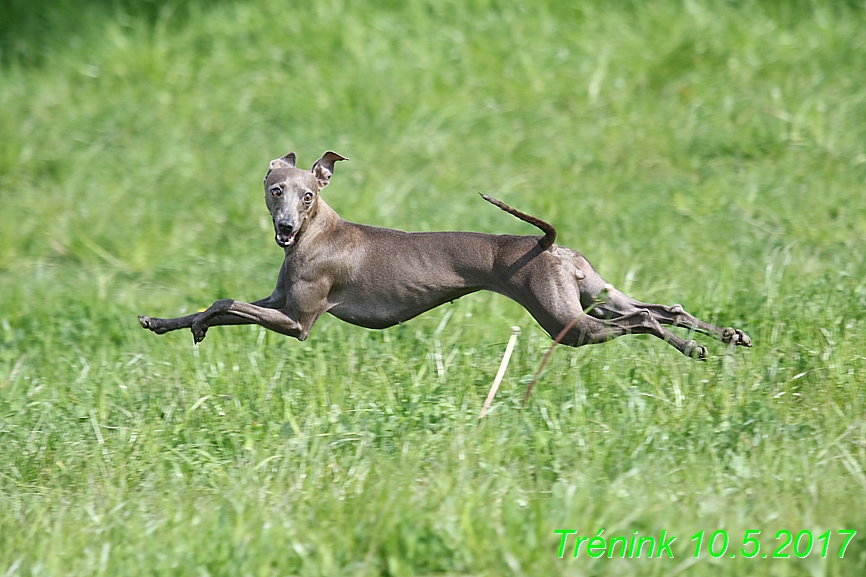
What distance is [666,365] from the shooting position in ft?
15.7

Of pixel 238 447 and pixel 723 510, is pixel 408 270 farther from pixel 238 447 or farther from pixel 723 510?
pixel 723 510

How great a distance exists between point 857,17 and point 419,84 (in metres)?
4.02

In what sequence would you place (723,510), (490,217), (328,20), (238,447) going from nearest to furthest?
(723,510) → (238,447) → (490,217) → (328,20)

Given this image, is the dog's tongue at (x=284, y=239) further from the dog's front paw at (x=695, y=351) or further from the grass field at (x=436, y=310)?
the dog's front paw at (x=695, y=351)

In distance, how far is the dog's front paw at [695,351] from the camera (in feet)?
14.9

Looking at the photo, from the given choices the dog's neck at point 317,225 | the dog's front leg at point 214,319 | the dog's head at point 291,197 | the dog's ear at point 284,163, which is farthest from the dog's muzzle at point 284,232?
the dog's ear at point 284,163

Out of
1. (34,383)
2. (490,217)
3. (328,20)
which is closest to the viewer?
(34,383)

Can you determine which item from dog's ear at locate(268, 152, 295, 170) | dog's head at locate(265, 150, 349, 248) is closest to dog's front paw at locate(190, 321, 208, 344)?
dog's head at locate(265, 150, 349, 248)

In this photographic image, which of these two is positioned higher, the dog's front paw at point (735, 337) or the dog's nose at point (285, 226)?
the dog's nose at point (285, 226)

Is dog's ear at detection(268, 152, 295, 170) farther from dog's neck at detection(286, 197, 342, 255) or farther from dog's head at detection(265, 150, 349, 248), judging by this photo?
dog's neck at detection(286, 197, 342, 255)

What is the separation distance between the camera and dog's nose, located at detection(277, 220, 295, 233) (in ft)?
14.3

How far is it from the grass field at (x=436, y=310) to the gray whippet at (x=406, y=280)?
0.33 meters

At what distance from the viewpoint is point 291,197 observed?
4.47 m

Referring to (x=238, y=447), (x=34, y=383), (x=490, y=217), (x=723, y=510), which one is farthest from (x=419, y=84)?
(x=723, y=510)
